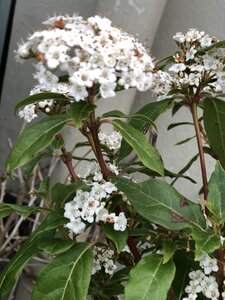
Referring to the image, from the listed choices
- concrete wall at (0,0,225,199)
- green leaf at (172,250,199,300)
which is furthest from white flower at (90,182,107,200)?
concrete wall at (0,0,225,199)

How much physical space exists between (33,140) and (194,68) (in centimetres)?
36

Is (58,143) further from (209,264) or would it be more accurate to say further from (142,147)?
(209,264)

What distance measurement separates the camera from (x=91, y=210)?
100 centimetres

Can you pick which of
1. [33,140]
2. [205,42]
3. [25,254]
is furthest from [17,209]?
[205,42]

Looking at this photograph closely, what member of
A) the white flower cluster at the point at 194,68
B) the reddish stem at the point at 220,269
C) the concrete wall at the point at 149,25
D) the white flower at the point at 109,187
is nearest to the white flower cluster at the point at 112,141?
the white flower cluster at the point at 194,68

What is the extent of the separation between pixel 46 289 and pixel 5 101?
1.62m

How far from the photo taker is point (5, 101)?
2.53m

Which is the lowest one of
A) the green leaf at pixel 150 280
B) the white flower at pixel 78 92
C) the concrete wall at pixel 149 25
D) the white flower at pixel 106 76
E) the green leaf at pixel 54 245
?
the green leaf at pixel 150 280

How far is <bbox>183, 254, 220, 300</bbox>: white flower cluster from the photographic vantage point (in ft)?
3.26

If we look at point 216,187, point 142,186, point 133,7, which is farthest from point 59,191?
point 133,7

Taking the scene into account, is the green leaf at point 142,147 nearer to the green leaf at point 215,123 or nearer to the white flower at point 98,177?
the white flower at point 98,177

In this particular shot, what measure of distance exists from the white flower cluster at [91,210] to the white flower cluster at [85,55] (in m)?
0.21

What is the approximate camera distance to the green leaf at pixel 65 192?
1.08 metres

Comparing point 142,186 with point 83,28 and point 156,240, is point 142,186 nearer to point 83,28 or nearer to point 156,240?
point 156,240
